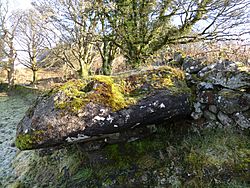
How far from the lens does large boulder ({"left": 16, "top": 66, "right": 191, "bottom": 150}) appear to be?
122 inches

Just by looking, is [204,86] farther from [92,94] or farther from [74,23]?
[74,23]

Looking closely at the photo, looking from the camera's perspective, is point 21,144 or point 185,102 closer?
point 21,144

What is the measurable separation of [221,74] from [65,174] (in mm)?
3247

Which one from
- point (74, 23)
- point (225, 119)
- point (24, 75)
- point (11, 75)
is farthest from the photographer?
point (24, 75)

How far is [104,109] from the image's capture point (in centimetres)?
321

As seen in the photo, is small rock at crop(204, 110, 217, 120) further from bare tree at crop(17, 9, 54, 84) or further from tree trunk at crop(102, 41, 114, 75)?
bare tree at crop(17, 9, 54, 84)

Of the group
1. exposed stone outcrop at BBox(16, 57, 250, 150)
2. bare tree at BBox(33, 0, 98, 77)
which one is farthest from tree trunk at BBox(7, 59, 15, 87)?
exposed stone outcrop at BBox(16, 57, 250, 150)

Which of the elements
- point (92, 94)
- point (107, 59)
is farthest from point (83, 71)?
point (92, 94)

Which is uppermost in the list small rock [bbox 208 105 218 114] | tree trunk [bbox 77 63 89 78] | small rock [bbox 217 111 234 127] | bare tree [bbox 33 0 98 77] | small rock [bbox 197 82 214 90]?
bare tree [bbox 33 0 98 77]

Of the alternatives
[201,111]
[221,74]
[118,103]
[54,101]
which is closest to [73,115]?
[54,101]

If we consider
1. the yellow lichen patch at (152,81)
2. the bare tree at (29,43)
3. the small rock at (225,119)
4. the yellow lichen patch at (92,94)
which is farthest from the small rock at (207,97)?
the bare tree at (29,43)

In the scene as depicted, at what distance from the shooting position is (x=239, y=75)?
11.1 ft

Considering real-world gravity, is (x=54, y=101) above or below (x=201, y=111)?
above

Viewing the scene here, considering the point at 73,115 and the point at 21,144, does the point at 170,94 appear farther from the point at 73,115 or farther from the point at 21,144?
the point at 21,144
